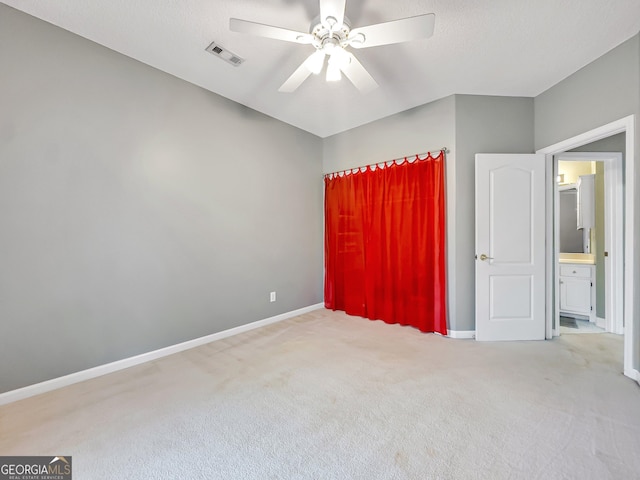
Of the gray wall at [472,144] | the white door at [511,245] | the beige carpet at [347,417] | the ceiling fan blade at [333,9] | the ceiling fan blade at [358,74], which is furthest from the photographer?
the gray wall at [472,144]

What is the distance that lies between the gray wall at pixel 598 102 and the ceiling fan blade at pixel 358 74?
1967 millimetres

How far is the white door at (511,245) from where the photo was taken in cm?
287

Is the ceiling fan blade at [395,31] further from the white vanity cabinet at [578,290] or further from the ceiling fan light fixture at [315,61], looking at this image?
the white vanity cabinet at [578,290]

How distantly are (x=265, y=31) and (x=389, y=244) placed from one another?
102 inches

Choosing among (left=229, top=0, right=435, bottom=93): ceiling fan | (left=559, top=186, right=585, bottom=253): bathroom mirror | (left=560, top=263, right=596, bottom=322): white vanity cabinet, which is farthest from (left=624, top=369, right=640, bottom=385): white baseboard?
(left=229, top=0, right=435, bottom=93): ceiling fan

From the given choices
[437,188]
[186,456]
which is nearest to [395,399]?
[186,456]

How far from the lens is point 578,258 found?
12.6ft

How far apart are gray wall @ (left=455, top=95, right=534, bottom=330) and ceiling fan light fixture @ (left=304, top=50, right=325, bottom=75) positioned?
1.84m

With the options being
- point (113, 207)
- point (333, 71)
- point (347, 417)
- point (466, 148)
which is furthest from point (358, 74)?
point (347, 417)

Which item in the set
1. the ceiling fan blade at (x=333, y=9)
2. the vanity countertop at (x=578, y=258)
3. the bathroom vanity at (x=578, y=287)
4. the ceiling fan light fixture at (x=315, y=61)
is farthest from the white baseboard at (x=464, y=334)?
the ceiling fan blade at (x=333, y=9)

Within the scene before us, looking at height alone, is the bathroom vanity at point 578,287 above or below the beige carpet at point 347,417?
above

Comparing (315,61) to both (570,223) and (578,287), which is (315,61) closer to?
(578,287)

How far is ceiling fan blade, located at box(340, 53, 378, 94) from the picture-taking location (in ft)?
6.42

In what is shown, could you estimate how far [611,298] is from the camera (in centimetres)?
320
